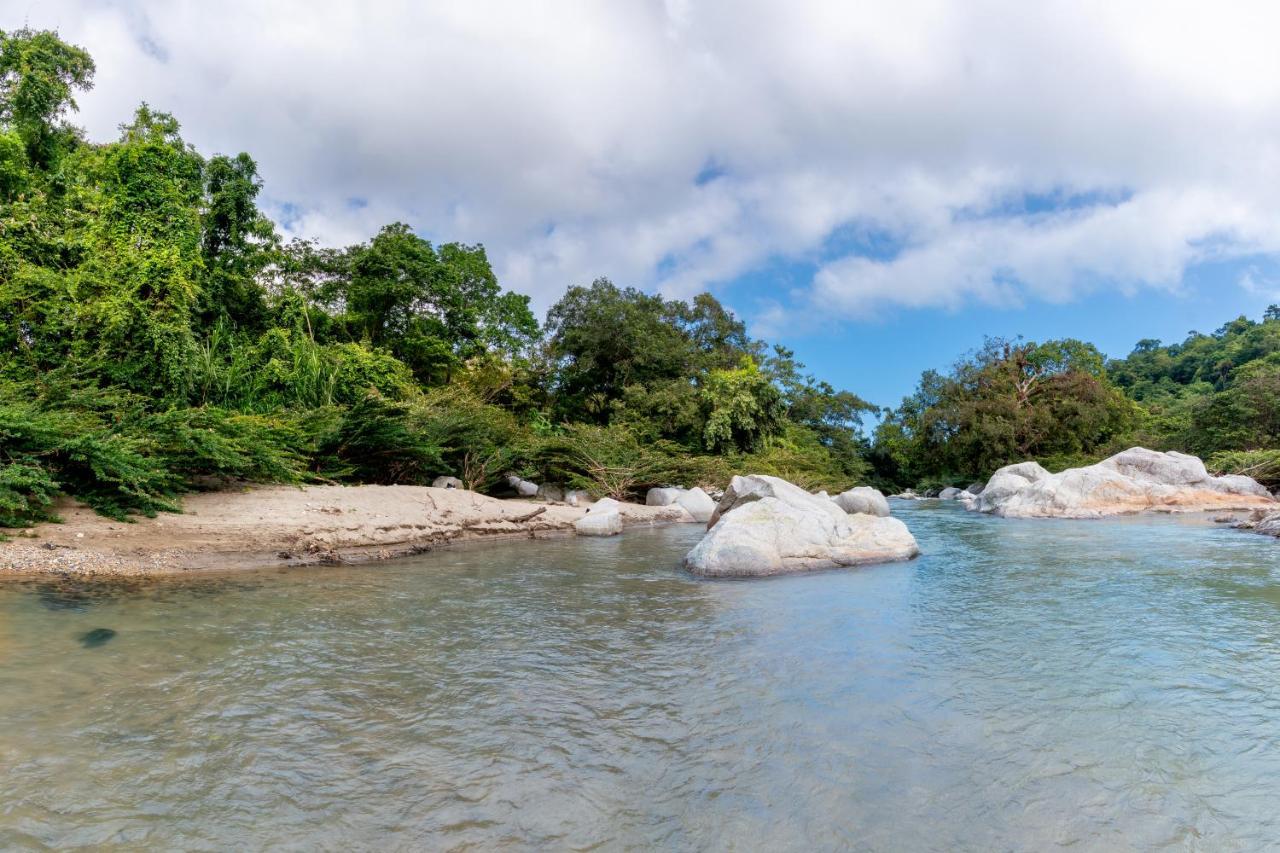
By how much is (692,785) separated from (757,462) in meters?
21.6

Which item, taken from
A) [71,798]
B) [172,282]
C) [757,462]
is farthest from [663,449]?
[71,798]

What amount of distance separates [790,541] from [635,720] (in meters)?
6.10

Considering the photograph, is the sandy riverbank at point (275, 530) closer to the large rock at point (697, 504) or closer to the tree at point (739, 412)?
the large rock at point (697, 504)

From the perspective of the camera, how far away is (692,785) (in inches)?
129

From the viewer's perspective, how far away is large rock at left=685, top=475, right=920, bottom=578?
360 inches

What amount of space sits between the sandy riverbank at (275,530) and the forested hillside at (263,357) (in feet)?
1.65

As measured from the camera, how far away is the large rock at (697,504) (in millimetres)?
18828

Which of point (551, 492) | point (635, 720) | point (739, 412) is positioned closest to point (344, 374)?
point (551, 492)

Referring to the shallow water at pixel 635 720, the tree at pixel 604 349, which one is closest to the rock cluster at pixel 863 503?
the shallow water at pixel 635 720

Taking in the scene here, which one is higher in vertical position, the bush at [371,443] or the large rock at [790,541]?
the bush at [371,443]

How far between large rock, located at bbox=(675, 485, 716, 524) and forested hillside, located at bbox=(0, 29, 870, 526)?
64.8 inches

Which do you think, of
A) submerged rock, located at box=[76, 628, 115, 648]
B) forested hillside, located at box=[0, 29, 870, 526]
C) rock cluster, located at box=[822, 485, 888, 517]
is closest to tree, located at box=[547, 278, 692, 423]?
forested hillside, located at box=[0, 29, 870, 526]

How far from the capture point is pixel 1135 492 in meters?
19.8

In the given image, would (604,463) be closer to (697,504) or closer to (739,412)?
(697,504)
